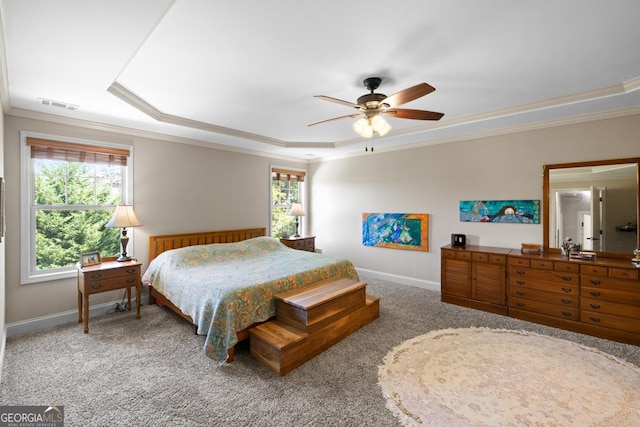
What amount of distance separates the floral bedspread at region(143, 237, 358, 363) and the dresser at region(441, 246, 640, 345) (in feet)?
5.41

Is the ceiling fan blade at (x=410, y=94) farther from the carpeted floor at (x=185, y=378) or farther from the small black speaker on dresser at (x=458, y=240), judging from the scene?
the small black speaker on dresser at (x=458, y=240)

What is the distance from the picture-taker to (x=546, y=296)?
3373 millimetres

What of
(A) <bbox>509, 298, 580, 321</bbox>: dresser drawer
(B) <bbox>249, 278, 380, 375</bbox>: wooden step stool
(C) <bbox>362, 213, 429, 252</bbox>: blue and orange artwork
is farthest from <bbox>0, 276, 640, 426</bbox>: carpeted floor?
(C) <bbox>362, 213, 429, 252</bbox>: blue and orange artwork

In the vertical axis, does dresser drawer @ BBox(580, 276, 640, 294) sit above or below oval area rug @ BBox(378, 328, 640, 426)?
above

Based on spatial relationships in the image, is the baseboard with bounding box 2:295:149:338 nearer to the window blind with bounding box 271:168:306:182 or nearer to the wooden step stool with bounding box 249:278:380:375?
the wooden step stool with bounding box 249:278:380:375

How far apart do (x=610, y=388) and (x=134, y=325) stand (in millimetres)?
4628

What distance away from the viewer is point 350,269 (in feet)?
12.9

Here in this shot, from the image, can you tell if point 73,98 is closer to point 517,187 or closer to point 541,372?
point 541,372

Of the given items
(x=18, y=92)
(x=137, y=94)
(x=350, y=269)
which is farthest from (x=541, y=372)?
(x=18, y=92)

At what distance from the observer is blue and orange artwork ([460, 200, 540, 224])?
3.90 metres

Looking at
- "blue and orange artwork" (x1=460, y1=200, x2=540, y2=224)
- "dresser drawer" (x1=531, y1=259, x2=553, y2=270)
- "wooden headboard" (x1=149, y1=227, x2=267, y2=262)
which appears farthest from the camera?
"wooden headboard" (x1=149, y1=227, x2=267, y2=262)

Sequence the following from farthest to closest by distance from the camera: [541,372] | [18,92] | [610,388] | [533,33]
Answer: [18,92]
[541,372]
[610,388]
[533,33]

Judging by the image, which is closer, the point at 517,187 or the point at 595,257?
the point at 595,257

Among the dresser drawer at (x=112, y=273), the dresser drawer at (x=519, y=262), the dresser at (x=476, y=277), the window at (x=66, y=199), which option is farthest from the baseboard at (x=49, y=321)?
the dresser drawer at (x=519, y=262)
